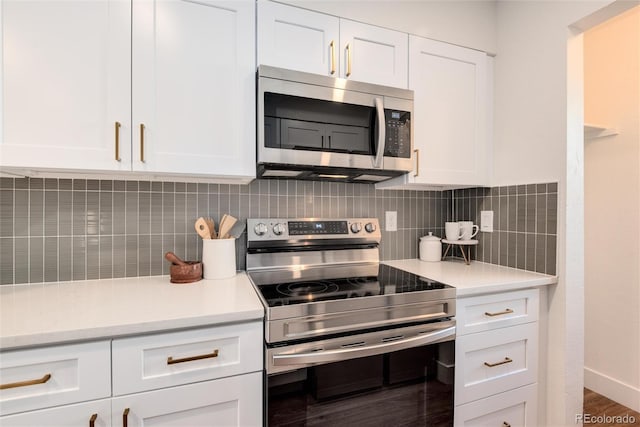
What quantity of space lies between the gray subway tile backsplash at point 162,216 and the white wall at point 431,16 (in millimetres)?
847

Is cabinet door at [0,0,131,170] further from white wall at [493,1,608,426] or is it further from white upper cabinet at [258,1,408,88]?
white wall at [493,1,608,426]

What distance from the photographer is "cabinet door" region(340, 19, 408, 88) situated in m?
1.48

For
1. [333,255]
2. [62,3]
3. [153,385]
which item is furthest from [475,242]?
[62,3]

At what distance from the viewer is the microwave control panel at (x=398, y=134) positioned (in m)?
1.51

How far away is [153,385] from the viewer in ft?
3.11

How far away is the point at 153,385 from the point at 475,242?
1.66m

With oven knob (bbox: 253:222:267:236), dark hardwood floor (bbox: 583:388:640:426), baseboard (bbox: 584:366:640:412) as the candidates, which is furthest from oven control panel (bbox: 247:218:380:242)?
baseboard (bbox: 584:366:640:412)

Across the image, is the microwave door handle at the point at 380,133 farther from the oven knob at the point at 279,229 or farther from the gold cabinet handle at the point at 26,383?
the gold cabinet handle at the point at 26,383

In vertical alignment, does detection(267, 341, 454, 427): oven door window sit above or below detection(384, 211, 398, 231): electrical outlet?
below

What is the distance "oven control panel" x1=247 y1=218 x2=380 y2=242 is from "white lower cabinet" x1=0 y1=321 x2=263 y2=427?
2.10 ft

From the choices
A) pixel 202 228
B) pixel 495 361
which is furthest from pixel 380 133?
pixel 495 361

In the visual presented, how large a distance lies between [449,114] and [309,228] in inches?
38.9

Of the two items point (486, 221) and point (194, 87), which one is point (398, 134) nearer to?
point (486, 221)

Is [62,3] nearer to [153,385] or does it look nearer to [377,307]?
[153,385]
